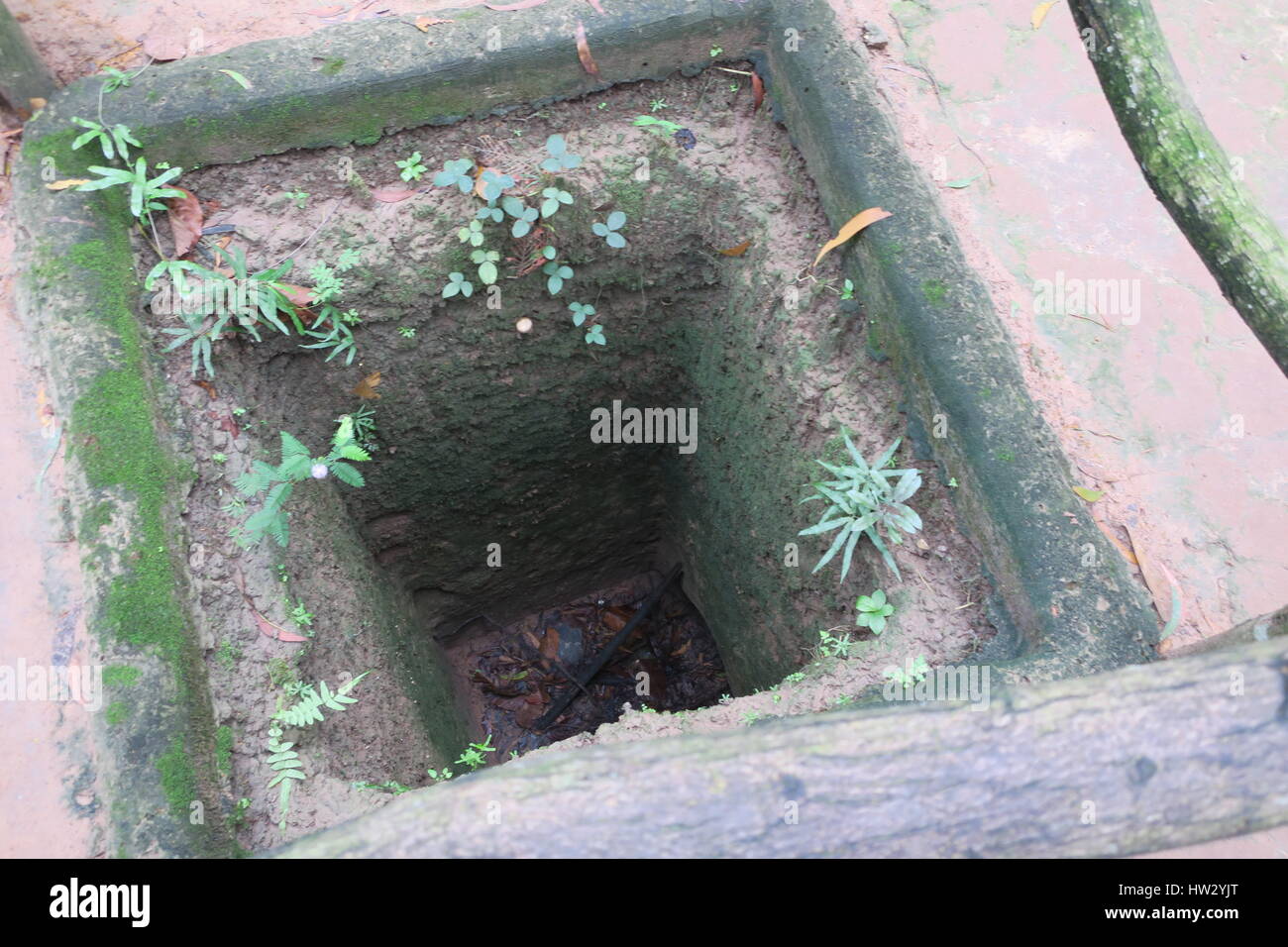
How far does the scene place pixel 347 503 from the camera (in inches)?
121

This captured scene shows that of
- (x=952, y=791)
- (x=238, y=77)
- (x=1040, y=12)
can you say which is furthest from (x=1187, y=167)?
(x=238, y=77)

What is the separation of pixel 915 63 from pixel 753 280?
3.94ft

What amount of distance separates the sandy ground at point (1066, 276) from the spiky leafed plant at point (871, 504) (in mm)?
611

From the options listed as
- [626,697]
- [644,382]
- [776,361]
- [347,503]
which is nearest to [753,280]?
[776,361]

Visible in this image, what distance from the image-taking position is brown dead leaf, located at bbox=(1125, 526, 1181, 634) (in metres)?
2.14

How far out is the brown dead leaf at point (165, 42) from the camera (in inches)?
107

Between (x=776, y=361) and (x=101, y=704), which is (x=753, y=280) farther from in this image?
(x=101, y=704)

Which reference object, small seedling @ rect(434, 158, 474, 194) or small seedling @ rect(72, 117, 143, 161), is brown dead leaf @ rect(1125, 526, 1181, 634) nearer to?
small seedling @ rect(434, 158, 474, 194)

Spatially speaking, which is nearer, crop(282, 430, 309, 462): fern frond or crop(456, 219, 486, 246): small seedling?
crop(282, 430, 309, 462): fern frond

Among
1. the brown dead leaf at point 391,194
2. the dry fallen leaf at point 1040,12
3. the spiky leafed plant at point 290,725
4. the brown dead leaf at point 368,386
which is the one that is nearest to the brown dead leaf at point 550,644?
the brown dead leaf at point 368,386

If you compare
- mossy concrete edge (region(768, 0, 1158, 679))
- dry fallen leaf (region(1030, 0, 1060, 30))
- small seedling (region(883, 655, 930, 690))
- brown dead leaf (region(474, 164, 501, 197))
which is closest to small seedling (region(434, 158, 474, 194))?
brown dead leaf (region(474, 164, 501, 197))

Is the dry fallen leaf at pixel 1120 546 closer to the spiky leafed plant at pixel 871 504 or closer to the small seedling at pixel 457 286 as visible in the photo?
the spiky leafed plant at pixel 871 504

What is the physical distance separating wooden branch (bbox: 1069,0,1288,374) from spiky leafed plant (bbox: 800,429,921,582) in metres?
0.81

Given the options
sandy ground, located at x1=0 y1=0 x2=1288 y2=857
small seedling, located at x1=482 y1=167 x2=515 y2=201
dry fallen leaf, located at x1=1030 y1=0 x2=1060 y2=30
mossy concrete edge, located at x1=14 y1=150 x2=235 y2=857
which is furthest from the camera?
dry fallen leaf, located at x1=1030 y1=0 x2=1060 y2=30
